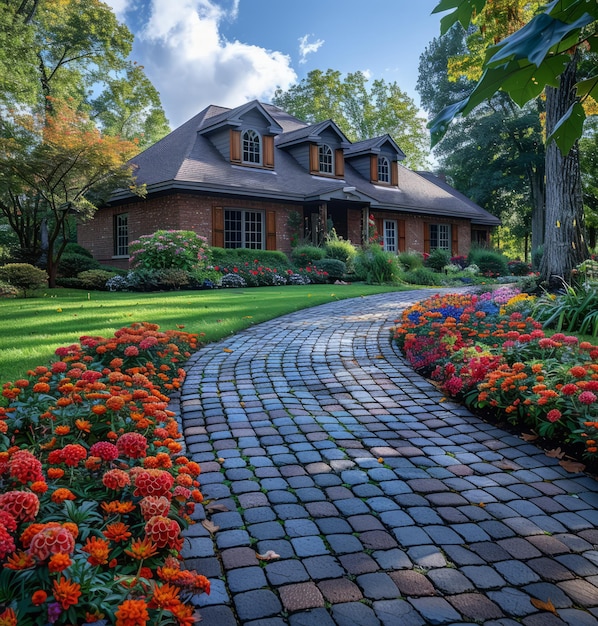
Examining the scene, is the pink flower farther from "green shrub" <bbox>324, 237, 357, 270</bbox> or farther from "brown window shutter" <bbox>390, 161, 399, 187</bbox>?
"brown window shutter" <bbox>390, 161, 399, 187</bbox>

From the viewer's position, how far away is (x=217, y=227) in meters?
17.1

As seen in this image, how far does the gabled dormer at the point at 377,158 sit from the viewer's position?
22808mm

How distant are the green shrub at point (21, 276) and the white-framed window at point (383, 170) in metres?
15.5

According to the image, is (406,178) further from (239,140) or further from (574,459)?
(574,459)

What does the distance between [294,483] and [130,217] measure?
17121mm

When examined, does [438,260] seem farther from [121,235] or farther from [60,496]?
[60,496]

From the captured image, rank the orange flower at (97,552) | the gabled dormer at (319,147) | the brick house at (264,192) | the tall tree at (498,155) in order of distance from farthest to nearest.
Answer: the tall tree at (498,155)
the gabled dormer at (319,147)
the brick house at (264,192)
the orange flower at (97,552)

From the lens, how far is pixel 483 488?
2.95m

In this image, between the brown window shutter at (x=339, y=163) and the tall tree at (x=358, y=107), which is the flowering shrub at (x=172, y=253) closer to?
the brown window shutter at (x=339, y=163)

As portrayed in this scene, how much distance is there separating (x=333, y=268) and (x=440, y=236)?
10.4 metres

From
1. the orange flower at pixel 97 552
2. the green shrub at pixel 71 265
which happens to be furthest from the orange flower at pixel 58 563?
the green shrub at pixel 71 265

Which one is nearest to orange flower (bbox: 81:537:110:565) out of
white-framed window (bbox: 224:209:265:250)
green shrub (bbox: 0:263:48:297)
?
green shrub (bbox: 0:263:48:297)

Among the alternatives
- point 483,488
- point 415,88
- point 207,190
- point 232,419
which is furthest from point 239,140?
point 415,88

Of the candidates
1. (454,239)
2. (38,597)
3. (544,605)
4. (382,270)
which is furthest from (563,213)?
(454,239)
